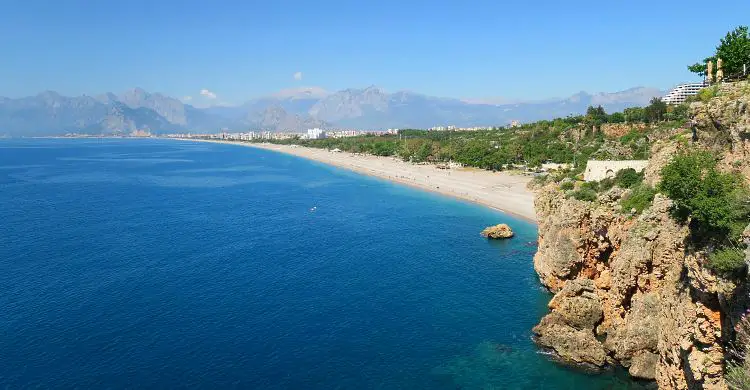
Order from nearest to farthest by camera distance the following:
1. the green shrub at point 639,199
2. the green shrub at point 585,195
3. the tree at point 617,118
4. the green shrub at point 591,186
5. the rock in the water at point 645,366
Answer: the rock in the water at point 645,366
the green shrub at point 639,199
the green shrub at point 585,195
the green shrub at point 591,186
the tree at point 617,118

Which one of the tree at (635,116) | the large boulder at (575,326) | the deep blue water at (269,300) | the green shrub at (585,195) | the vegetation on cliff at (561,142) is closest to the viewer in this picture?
the deep blue water at (269,300)

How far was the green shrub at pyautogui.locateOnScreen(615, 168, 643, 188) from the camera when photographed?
34.9m

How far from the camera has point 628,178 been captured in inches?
1416

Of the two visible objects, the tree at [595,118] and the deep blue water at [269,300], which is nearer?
the deep blue water at [269,300]

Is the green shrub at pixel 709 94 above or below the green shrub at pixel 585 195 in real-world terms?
above

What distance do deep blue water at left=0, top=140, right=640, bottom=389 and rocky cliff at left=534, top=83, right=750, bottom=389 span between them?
83.1 inches

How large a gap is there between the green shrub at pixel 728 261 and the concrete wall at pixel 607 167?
23.8 m

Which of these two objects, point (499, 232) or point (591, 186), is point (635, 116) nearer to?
point (499, 232)

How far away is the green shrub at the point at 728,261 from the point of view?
16.6 meters

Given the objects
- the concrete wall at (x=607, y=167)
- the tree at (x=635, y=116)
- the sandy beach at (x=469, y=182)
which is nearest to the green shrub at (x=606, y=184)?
the concrete wall at (x=607, y=167)

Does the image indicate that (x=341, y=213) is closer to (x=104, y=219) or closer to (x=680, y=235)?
(x=104, y=219)

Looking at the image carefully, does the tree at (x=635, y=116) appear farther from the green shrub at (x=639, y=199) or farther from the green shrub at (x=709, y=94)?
the green shrub at (x=709, y=94)

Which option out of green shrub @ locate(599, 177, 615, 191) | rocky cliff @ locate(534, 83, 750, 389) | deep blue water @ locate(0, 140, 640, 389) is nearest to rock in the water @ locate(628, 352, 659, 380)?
rocky cliff @ locate(534, 83, 750, 389)

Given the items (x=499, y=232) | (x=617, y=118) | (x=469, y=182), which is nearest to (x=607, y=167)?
(x=499, y=232)
